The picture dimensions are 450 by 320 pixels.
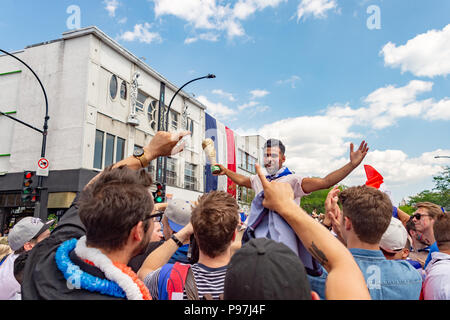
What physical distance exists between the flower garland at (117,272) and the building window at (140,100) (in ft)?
66.6

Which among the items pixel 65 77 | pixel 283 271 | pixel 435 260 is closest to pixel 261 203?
pixel 283 271

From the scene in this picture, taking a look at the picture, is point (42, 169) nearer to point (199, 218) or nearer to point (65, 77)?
point (65, 77)

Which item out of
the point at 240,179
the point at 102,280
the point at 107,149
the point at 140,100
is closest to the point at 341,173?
the point at 240,179

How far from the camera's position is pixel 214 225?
76.1 inches

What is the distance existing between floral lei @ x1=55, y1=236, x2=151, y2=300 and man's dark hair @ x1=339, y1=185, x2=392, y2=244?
132cm

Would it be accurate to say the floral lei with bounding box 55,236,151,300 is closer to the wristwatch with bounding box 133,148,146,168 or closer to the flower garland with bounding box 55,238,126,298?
the flower garland with bounding box 55,238,126,298

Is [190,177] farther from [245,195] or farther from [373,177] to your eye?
[373,177]

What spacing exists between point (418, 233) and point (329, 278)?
2926 millimetres

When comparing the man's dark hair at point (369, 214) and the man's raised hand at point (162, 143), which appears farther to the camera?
the man's raised hand at point (162, 143)

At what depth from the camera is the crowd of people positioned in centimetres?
116

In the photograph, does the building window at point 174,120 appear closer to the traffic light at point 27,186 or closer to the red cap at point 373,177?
the traffic light at point 27,186

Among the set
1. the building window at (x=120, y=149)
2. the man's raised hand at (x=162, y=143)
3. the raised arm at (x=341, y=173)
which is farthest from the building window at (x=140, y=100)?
the man's raised hand at (x=162, y=143)

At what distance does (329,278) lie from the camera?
1.26 metres

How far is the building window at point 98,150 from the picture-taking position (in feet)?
57.6
